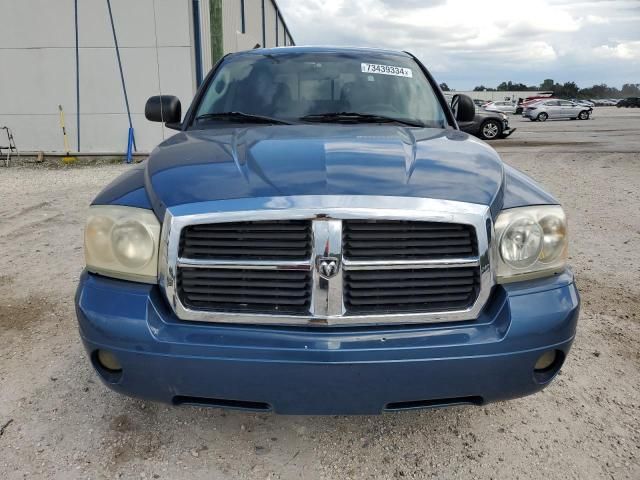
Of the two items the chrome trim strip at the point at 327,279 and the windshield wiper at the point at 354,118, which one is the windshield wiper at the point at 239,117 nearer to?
the windshield wiper at the point at 354,118

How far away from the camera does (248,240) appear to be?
1839 millimetres

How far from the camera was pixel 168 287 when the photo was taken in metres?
1.89

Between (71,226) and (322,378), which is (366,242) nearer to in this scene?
(322,378)

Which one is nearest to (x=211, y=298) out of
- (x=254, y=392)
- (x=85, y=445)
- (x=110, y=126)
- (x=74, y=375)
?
(x=254, y=392)

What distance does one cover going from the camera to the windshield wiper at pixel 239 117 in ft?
9.80

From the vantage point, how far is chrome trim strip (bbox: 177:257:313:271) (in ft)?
5.96

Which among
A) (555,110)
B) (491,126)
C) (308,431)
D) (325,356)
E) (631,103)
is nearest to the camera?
(325,356)

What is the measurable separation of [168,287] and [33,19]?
14079mm

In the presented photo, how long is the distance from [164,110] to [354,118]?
55.5 inches

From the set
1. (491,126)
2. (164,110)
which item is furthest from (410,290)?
(491,126)

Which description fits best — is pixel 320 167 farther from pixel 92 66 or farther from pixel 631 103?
pixel 631 103

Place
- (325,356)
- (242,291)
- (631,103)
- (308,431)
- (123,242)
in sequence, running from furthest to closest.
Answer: (631,103) → (308,431) → (123,242) → (242,291) → (325,356)

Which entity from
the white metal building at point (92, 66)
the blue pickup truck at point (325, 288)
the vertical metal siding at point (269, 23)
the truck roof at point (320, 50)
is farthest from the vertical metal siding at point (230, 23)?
the blue pickup truck at point (325, 288)

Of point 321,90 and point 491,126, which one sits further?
point 491,126
